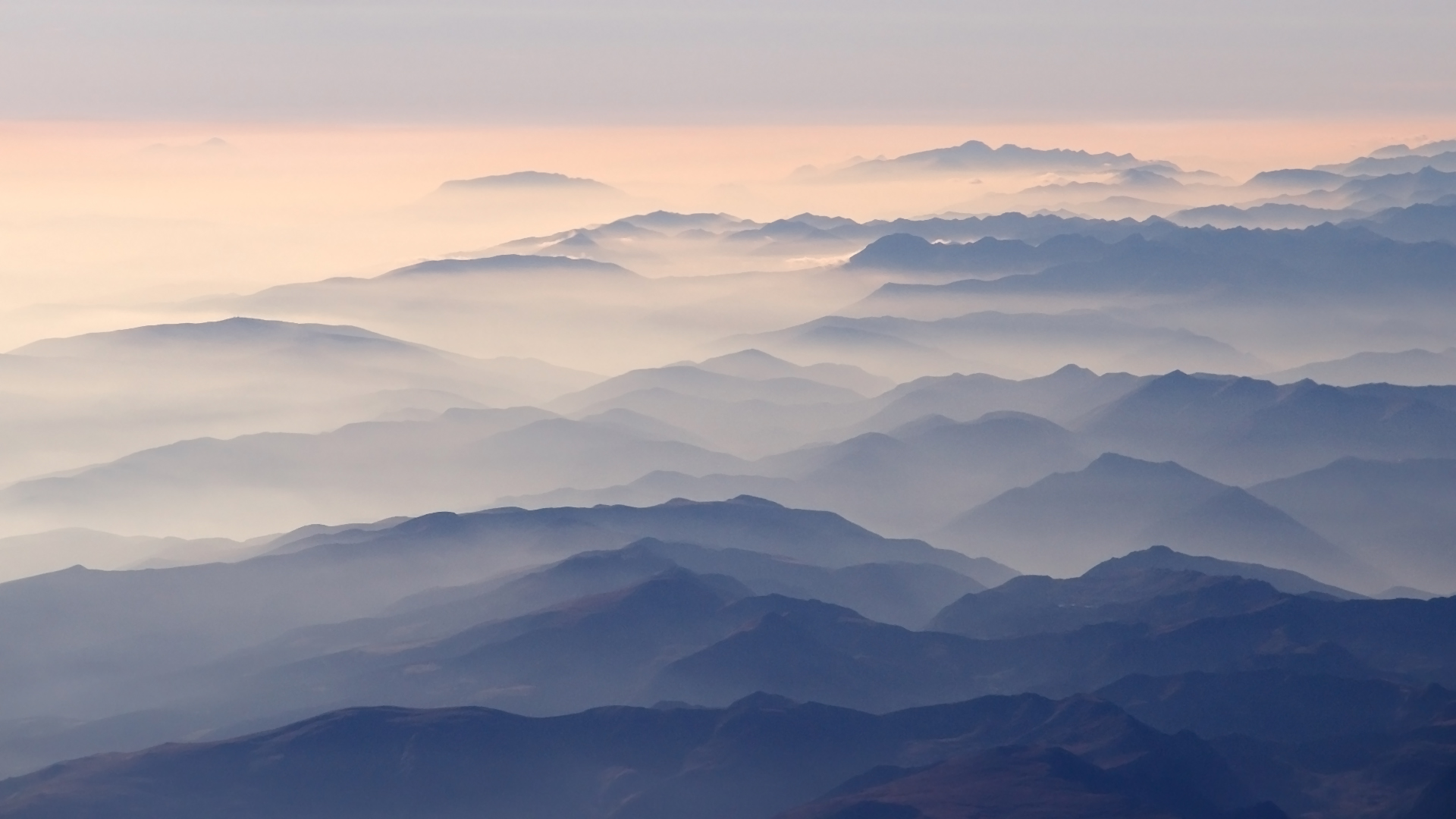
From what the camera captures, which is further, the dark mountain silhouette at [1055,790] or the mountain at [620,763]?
the mountain at [620,763]

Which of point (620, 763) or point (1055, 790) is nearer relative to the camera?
point (1055, 790)

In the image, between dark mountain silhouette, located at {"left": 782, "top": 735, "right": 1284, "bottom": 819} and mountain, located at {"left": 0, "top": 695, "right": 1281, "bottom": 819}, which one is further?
mountain, located at {"left": 0, "top": 695, "right": 1281, "bottom": 819}

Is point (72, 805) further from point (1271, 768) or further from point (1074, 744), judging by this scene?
point (1271, 768)

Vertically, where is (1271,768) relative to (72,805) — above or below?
below

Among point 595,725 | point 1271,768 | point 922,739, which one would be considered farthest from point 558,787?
point 1271,768

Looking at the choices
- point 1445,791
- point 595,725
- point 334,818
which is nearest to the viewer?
point 1445,791

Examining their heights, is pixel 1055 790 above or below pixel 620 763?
below

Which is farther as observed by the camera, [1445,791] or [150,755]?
[150,755]

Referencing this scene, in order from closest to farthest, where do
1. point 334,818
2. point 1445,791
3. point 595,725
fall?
point 1445,791 → point 334,818 → point 595,725
